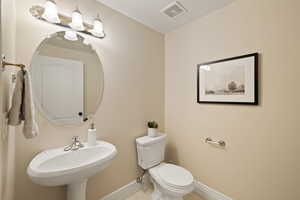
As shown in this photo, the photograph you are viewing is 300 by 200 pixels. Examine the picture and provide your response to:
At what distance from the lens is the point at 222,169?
1.55 m

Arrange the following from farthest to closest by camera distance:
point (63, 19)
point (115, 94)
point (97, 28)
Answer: point (115, 94) < point (97, 28) < point (63, 19)

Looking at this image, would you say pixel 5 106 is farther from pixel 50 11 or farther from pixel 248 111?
pixel 248 111

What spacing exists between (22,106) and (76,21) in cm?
82

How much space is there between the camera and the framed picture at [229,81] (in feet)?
4.28

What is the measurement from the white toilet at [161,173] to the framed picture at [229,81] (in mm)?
816

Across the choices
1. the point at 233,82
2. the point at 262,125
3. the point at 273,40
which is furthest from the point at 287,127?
the point at 273,40

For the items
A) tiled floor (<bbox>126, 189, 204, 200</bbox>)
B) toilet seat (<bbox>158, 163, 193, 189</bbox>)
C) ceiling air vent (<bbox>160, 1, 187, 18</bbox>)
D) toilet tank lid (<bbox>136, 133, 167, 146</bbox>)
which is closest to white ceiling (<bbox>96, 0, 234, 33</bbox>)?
ceiling air vent (<bbox>160, 1, 187, 18</bbox>)

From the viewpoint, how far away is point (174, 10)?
5.16 ft

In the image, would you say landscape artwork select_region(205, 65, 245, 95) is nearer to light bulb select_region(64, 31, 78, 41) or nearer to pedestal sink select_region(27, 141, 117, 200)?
pedestal sink select_region(27, 141, 117, 200)

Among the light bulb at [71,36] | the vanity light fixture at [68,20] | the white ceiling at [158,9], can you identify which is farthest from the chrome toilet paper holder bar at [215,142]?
the light bulb at [71,36]

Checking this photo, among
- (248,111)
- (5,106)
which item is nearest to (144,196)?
(248,111)

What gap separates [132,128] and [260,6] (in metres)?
1.81

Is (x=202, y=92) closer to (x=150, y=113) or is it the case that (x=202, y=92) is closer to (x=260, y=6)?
(x=150, y=113)

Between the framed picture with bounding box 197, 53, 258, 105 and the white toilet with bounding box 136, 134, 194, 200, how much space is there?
2.68 feet
